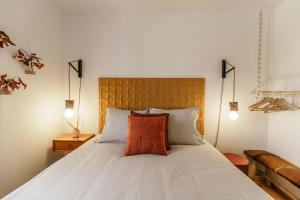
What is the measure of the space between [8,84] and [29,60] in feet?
1.32

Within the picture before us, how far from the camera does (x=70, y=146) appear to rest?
2.53m

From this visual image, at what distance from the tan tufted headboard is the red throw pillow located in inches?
26.9

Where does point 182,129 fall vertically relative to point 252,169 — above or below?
above

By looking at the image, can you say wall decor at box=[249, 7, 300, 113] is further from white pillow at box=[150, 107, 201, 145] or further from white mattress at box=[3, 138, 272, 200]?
white mattress at box=[3, 138, 272, 200]

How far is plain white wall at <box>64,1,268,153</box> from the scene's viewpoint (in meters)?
2.75

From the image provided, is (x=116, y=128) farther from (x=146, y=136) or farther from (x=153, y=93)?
(x=153, y=93)

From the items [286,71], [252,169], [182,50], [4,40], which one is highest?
[182,50]

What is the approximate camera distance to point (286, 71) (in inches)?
96.0

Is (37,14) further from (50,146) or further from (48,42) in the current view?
(50,146)

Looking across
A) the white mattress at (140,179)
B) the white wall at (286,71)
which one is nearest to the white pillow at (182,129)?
the white mattress at (140,179)

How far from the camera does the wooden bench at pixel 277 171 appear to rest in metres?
1.98

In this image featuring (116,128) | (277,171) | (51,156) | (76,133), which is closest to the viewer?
(277,171)

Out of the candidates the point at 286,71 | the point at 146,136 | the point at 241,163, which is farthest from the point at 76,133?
the point at 286,71

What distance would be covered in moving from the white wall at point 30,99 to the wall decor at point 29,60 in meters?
0.06
